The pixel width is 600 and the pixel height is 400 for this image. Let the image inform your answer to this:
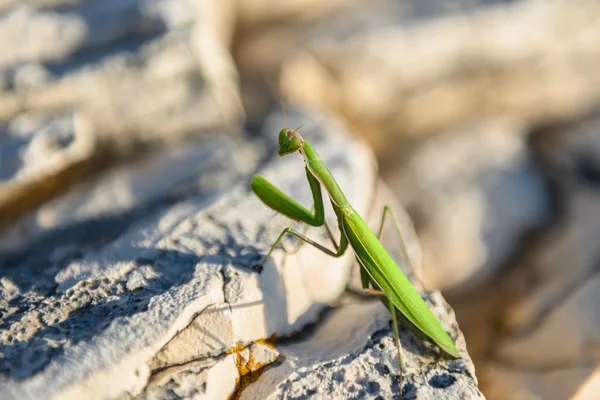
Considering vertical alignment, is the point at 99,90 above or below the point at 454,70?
above

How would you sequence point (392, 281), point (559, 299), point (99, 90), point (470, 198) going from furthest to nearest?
point (470, 198)
point (99, 90)
point (559, 299)
point (392, 281)

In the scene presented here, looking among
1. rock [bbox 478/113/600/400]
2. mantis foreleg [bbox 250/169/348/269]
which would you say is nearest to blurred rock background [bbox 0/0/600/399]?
rock [bbox 478/113/600/400]

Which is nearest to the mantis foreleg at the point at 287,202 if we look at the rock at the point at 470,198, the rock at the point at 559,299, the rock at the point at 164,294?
the rock at the point at 164,294

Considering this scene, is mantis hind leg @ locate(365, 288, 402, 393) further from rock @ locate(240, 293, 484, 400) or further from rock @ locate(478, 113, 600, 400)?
rock @ locate(478, 113, 600, 400)

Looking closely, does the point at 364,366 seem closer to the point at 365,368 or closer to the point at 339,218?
the point at 365,368

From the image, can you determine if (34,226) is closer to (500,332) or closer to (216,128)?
(216,128)

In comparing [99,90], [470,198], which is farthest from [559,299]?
[99,90]

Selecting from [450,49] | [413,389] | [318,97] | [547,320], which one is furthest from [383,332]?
[450,49]
